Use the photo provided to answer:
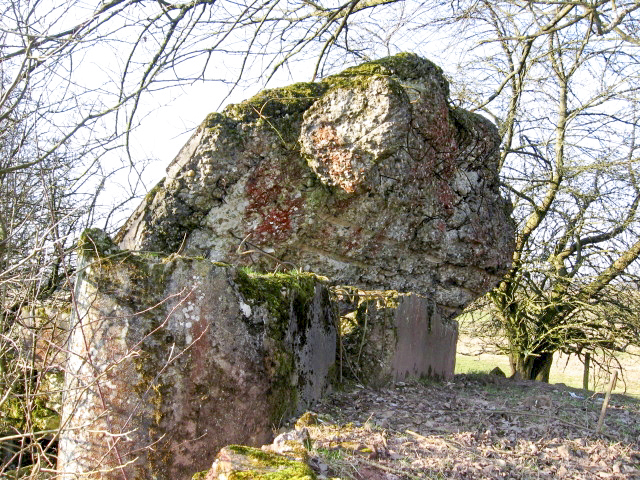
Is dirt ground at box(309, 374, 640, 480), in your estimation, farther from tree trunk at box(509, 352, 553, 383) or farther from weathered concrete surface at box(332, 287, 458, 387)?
tree trunk at box(509, 352, 553, 383)

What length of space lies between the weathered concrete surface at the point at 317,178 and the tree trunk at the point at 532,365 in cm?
526

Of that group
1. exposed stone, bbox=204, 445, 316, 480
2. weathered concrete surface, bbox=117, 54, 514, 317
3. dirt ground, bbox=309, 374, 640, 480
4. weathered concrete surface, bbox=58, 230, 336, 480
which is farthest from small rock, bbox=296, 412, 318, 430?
weathered concrete surface, bbox=117, 54, 514, 317

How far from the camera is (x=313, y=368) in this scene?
5137 mm

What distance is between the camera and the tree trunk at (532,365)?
36.1 ft

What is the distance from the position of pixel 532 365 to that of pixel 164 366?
8.58 metres

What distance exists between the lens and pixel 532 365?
36.4 feet

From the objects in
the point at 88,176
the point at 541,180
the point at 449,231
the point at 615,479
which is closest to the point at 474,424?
the point at 615,479

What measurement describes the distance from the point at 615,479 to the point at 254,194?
3.78 metres

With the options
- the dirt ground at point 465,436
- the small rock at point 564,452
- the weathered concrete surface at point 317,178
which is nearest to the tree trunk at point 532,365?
the dirt ground at point 465,436

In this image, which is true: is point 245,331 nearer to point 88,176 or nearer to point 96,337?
point 96,337

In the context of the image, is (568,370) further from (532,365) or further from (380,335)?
(380,335)

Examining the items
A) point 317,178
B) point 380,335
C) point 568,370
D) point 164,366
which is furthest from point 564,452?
point 568,370

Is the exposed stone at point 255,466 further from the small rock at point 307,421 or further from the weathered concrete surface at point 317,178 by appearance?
the weathered concrete surface at point 317,178

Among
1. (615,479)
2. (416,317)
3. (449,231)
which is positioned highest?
(449,231)
